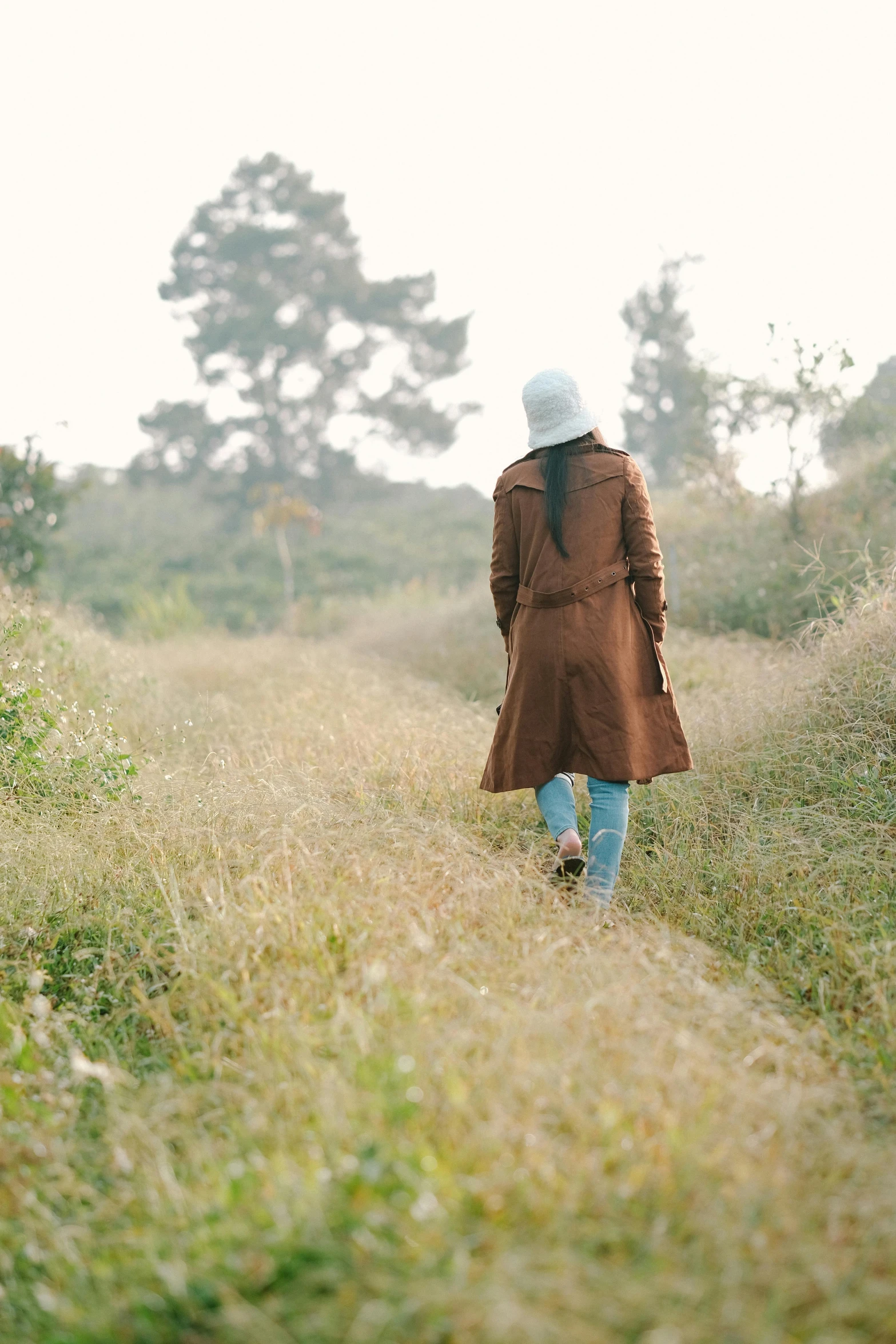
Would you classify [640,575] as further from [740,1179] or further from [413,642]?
[413,642]

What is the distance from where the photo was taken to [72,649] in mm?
7219

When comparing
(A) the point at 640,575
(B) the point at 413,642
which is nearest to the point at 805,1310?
(A) the point at 640,575

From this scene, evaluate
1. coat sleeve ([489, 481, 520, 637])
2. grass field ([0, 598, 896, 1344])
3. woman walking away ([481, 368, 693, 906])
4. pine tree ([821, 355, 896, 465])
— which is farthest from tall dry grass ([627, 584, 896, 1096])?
pine tree ([821, 355, 896, 465])

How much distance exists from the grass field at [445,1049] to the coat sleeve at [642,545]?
1009 millimetres

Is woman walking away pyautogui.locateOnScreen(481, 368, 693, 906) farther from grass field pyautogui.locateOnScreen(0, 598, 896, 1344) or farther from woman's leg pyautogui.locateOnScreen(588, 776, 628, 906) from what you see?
grass field pyautogui.locateOnScreen(0, 598, 896, 1344)

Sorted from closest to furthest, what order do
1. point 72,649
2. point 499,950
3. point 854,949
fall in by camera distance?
point 499,950 < point 854,949 < point 72,649

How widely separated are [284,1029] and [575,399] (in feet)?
7.04

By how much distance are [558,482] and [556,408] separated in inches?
9.7

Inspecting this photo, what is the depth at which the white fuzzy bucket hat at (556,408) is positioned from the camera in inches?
126

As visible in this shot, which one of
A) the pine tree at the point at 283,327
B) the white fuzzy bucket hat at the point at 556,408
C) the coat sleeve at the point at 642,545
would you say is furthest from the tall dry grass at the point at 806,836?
the pine tree at the point at 283,327

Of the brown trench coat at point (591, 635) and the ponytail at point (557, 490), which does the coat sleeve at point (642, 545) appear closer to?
the brown trench coat at point (591, 635)

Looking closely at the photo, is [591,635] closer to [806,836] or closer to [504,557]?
[504,557]

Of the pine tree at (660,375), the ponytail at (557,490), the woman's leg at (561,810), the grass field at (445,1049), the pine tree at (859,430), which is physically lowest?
the grass field at (445,1049)

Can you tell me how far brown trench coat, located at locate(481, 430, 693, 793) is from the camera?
10.5 feet
